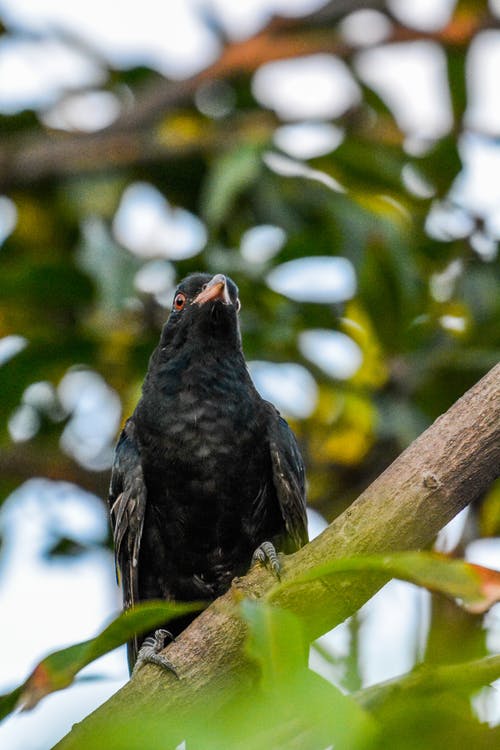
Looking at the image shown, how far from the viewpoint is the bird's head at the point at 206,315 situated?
4.34 metres

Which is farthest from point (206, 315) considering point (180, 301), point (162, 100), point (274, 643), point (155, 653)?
point (274, 643)

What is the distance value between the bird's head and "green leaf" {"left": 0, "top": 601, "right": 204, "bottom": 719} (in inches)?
90.2

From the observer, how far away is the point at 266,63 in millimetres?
5559

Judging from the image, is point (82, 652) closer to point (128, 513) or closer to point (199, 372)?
point (128, 513)

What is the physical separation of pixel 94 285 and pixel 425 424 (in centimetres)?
173

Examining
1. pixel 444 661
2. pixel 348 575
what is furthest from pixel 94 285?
pixel 444 661

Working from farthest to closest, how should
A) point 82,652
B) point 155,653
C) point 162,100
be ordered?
point 162,100, point 155,653, point 82,652

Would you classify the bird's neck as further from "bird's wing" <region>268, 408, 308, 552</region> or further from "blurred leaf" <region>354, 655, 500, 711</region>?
"blurred leaf" <region>354, 655, 500, 711</region>

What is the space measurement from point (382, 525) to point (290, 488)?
5.00ft

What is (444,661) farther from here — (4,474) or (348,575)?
(4,474)

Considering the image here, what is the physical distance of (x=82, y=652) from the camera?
214 cm

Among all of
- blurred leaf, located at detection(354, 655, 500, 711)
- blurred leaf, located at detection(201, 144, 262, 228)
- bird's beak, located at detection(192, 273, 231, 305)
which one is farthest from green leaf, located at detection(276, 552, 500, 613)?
blurred leaf, located at detection(201, 144, 262, 228)

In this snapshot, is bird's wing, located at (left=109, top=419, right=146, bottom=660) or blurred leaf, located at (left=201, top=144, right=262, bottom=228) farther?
blurred leaf, located at (left=201, top=144, right=262, bottom=228)

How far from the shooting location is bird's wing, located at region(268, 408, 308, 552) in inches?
154
